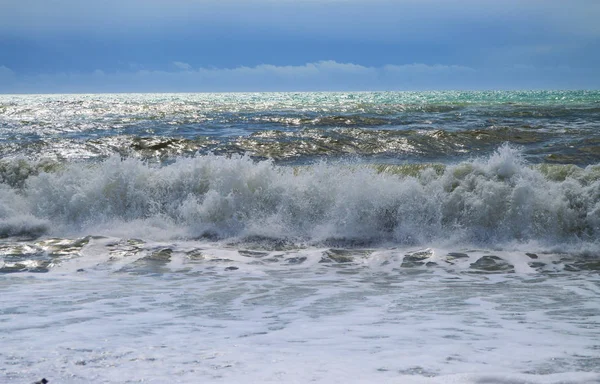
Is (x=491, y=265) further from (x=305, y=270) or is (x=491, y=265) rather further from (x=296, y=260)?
(x=296, y=260)

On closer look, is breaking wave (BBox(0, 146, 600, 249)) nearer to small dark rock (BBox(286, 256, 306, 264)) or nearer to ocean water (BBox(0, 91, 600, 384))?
ocean water (BBox(0, 91, 600, 384))

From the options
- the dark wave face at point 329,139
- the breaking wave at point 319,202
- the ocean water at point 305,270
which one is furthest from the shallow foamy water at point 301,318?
the dark wave face at point 329,139

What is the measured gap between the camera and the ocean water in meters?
Result: 4.39

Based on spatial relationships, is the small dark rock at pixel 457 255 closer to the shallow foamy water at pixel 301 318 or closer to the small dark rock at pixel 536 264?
the shallow foamy water at pixel 301 318

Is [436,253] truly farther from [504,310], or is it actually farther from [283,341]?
[283,341]

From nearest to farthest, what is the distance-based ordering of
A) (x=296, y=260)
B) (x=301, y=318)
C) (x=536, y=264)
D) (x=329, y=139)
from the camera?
(x=301, y=318) → (x=536, y=264) → (x=296, y=260) → (x=329, y=139)

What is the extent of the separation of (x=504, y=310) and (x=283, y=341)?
7.50 feet

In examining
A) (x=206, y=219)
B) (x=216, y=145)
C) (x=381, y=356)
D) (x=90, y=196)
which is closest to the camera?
(x=381, y=356)

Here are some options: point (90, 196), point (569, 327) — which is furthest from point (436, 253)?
point (90, 196)

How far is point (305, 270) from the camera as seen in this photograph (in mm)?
7965

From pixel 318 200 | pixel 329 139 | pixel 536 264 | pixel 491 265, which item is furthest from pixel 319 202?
pixel 329 139

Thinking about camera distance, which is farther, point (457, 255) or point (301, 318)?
point (457, 255)

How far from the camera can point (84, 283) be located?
7.19 m

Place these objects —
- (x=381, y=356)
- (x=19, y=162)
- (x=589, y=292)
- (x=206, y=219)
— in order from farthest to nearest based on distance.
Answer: (x=19, y=162)
(x=206, y=219)
(x=589, y=292)
(x=381, y=356)
